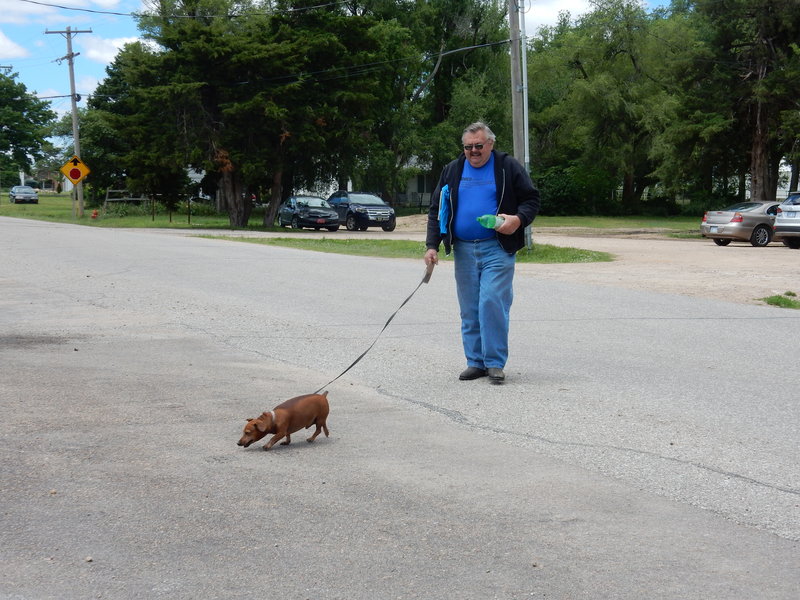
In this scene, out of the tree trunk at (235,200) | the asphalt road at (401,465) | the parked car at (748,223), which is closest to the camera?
the asphalt road at (401,465)

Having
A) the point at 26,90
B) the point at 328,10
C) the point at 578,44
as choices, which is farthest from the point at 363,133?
the point at 26,90

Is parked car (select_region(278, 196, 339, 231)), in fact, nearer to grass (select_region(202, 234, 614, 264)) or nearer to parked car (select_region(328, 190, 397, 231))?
parked car (select_region(328, 190, 397, 231))

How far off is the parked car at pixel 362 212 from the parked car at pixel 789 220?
19.6 m

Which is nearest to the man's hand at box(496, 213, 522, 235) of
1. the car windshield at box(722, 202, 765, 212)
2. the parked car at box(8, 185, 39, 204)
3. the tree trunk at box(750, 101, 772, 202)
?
the car windshield at box(722, 202, 765, 212)

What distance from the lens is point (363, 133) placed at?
47062 millimetres

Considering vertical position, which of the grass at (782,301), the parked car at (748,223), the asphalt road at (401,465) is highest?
the parked car at (748,223)

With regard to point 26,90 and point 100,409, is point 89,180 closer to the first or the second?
point 26,90

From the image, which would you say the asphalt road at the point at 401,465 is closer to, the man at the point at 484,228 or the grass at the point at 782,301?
the man at the point at 484,228

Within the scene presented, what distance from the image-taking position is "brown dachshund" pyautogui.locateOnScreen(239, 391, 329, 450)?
549 centimetres

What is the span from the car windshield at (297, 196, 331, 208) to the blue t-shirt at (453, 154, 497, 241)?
36720mm

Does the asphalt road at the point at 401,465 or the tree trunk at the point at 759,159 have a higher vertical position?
the tree trunk at the point at 759,159

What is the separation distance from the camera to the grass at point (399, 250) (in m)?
23.9

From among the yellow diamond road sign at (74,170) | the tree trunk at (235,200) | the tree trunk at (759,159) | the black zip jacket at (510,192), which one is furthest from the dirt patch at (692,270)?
the yellow diamond road sign at (74,170)

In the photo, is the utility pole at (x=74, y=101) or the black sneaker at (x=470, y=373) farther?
the utility pole at (x=74, y=101)
